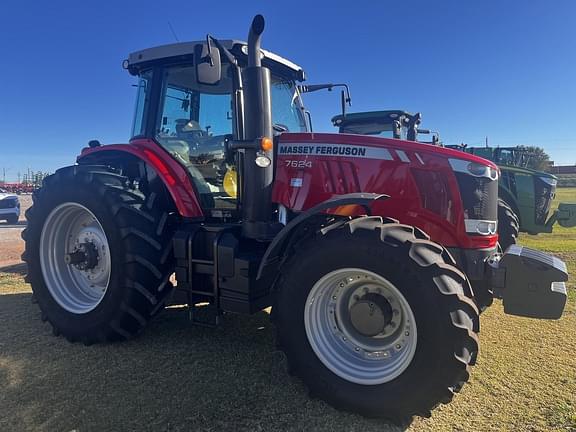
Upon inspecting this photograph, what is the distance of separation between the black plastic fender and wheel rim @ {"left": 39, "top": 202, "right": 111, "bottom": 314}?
61.9 inches

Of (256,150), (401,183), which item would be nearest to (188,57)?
(256,150)

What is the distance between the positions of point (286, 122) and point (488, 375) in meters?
2.71

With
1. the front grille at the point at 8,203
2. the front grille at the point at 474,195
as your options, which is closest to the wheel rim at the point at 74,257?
the front grille at the point at 474,195

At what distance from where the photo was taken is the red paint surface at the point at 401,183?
3.09m

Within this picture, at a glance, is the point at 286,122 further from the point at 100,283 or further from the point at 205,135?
the point at 100,283

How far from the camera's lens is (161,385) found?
2.94 meters

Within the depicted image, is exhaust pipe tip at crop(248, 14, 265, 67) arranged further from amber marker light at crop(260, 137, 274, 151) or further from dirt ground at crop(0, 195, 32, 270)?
dirt ground at crop(0, 195, 32, 270)

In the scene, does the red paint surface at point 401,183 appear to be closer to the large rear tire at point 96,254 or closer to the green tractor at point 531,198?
the large rear tire at point 96,254

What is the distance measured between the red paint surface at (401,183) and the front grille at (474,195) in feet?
0.16

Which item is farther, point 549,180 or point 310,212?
point 549,180

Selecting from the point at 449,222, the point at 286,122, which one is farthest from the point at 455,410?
the point at 286,122

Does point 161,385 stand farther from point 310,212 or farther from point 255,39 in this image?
point 255,39

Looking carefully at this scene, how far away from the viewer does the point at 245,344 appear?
362 cm

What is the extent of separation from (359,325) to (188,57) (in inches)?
109
